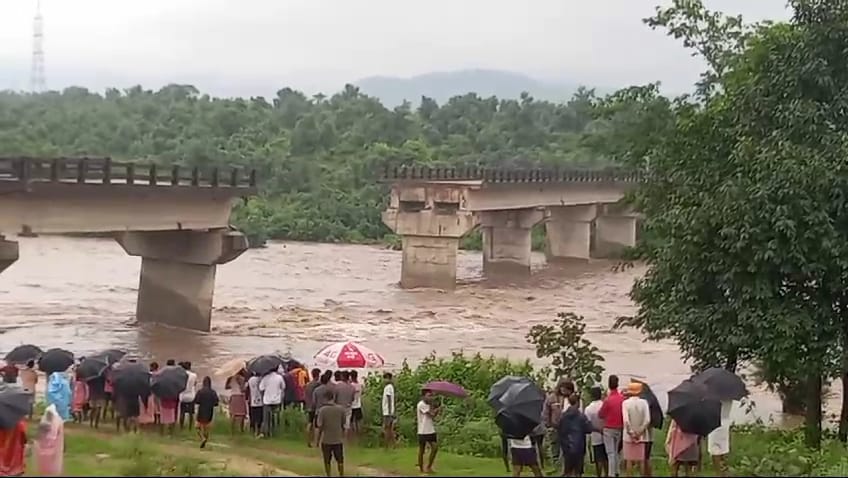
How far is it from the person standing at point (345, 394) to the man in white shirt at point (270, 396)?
119cm

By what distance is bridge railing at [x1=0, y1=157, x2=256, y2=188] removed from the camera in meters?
31.1

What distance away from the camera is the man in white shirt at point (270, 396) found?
698 inches

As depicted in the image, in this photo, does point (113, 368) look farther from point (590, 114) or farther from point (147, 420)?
point (590, 114)

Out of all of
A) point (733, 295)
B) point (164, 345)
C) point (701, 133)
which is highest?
point (701, 133)

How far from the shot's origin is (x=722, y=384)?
14.0 metres

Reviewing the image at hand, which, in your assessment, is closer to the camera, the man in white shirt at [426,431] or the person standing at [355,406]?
the man in white shirt at [426,431]

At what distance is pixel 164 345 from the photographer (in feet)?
120

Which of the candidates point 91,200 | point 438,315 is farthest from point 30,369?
point 438,315

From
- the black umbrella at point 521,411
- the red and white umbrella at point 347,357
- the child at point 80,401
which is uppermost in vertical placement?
the black umbrella at point 521,411

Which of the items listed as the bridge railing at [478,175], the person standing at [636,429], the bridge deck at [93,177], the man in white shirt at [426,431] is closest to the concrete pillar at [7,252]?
the bridge deck at [93,177]

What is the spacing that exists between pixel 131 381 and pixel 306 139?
90.4 metres

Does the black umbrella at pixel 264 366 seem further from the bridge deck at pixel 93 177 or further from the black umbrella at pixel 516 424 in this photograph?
the bridge deck at pixel 93 177

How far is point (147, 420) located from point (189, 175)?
22.1m

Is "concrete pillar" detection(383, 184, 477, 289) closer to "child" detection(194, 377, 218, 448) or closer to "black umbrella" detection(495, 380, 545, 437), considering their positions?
"child" detection(194, 377, 218, 448)
